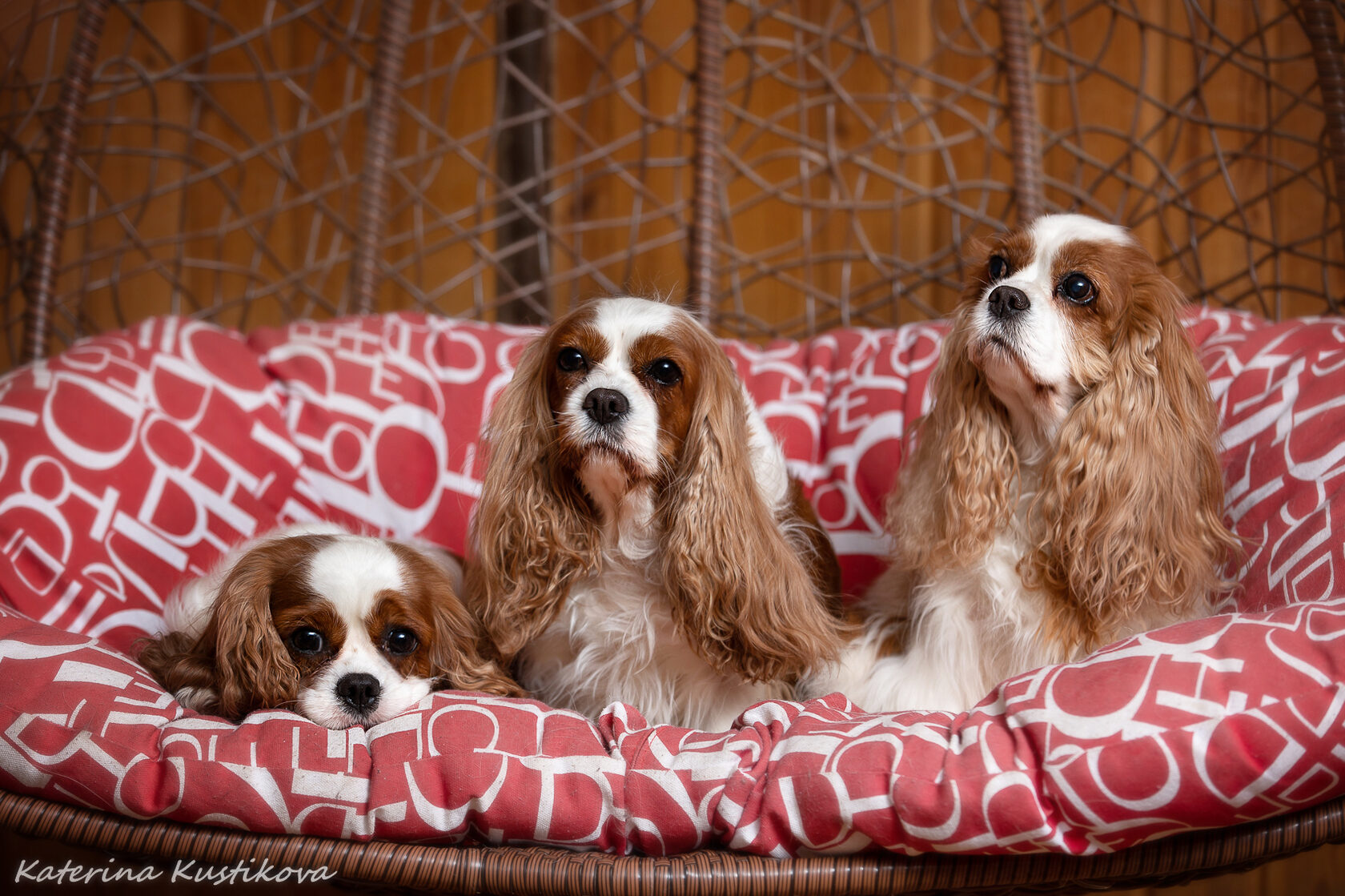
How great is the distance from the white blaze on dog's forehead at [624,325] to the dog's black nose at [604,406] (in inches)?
3.5

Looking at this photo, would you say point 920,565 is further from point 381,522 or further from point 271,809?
point 381,522

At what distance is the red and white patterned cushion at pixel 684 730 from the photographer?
1.34 meters

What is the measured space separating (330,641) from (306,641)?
4 centimetres

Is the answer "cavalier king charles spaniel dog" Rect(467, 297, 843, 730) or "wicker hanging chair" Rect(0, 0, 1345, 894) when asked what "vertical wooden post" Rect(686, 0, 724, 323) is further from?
"cavalier king charles spaniel dog" Rect(467, 297, 843, 730)

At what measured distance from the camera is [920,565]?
196 cm

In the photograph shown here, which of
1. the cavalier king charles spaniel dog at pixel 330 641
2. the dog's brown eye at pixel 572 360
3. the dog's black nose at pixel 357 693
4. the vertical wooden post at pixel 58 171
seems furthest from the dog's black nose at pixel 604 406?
the vertical wooden post at pixel 58 171

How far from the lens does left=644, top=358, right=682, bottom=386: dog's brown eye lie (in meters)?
1.87

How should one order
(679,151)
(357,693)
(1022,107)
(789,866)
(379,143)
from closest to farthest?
(789,866) < (357,693) < (1022,107) < (379,143) < (679,151)

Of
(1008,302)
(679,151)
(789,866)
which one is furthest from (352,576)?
(679,151)

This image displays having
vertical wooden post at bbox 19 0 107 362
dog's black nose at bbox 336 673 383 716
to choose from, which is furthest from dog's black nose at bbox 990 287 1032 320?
vertical wooden post at bbox 19 0 107 362

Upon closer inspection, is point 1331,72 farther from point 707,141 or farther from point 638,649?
point 638,649

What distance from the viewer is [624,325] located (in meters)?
1.87

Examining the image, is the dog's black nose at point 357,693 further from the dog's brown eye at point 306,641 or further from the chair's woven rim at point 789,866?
the chair's woven rim at point 789,866

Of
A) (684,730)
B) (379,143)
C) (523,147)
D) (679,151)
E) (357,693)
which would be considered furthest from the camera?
(523,147)
